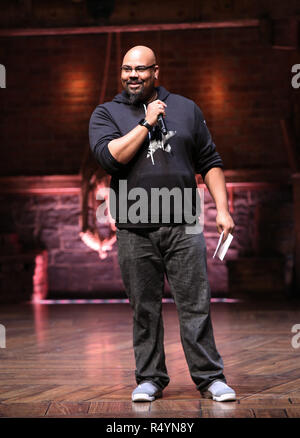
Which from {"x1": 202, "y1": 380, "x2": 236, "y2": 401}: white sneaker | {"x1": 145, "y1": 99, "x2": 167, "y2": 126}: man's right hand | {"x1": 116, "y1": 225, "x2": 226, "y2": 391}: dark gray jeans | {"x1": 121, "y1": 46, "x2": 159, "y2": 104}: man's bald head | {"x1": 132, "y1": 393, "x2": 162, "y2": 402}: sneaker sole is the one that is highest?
{"x1": 121, "y1": 46, "x2": 159, "y2": 104}: man's bald head

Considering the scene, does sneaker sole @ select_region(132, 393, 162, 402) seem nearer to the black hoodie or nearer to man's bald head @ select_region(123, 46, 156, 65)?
the black hoodie

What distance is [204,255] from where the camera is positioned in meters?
2.89

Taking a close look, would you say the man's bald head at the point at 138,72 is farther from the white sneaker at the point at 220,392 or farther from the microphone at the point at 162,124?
the white sneaker at the point at 220,392

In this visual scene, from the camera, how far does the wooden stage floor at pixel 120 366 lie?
9.12 feet

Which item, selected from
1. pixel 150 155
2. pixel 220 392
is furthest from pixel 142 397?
pixel 150 155

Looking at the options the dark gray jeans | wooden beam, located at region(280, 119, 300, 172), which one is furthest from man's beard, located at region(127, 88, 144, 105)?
wooden beam, located at region(280, 119, 300, 172)

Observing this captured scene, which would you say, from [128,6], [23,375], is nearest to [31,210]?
[128,6]

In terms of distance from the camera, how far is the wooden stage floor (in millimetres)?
2781

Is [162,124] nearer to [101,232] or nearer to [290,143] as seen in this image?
[290,143]

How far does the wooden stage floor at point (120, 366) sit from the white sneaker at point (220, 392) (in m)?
0.02

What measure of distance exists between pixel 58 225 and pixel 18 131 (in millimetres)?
1205

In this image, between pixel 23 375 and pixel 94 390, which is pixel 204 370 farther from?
pixel 23 375

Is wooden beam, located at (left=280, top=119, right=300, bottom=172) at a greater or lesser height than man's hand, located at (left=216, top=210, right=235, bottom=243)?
greater

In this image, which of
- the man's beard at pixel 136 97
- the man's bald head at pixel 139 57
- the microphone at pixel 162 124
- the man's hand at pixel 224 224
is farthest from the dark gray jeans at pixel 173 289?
the man's bald head at pixel 139 57
